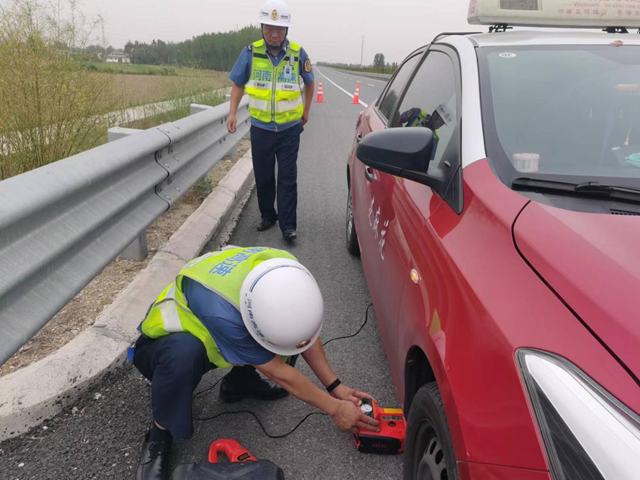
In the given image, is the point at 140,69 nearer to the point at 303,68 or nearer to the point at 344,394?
the point at 303,68

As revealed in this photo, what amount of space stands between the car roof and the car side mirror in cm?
80

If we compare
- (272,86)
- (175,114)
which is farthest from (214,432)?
(175,114)

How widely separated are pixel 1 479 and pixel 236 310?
43.5 inches

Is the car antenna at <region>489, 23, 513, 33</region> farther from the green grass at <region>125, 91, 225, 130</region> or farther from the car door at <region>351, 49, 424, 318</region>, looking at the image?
the green grass at <region>125, 91, 225, 130</region>

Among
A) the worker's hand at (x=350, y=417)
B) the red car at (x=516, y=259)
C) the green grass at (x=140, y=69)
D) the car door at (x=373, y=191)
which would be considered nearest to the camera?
the red car at (x=516, y=259)

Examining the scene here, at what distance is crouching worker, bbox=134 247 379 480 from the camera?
6.61 ft

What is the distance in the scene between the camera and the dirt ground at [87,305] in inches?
106

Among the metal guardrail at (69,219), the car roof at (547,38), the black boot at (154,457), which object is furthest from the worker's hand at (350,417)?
the car roof at (547,38)

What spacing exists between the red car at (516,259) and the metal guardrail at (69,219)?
1320 mm

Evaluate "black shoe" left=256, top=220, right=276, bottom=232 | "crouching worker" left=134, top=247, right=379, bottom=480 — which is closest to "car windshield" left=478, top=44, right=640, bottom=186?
"crouching worker" left=134, top=247, right=379, bottom=480

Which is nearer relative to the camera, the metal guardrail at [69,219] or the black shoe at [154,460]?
the metal guardrail at [69,219]

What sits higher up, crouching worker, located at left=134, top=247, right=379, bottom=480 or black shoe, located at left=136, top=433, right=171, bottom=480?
crouching worker, located at left=134, top=247, right=379, bottom=480

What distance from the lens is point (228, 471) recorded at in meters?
2.06

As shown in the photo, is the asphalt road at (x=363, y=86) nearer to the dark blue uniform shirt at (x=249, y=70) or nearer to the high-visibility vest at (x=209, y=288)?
the dark blue uniform shirt at (x=249, y=70)
